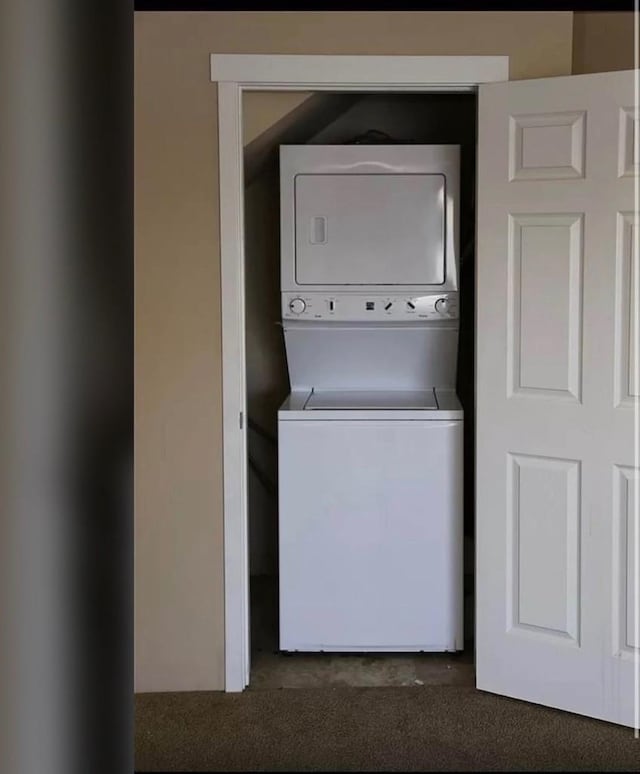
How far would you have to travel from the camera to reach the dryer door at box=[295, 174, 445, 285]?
10.1 feet

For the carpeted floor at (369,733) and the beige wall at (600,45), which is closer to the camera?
the carpeted floor at (369,733)

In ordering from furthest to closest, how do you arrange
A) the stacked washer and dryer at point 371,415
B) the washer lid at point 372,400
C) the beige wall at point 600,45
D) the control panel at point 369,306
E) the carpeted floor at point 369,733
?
the control panel at point 369,306 → the washer lid at point 372,400 → the stacked washer and dryer at point 371,415 → the beige wall at point 600,45 → the carpeted floor at point 369,733

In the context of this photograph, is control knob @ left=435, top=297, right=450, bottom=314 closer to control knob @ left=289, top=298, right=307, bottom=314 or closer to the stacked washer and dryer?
the stacked washer and dryer

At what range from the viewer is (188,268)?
103 inches

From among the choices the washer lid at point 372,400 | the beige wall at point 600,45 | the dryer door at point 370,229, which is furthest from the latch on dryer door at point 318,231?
the beige wall at point 600,45

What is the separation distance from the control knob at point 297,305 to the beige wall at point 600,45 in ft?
4.05

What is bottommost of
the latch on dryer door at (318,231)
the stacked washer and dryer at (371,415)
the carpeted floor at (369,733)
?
the carpeted floor at (369,733)

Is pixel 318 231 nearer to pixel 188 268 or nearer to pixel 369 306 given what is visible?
pixel 369 306

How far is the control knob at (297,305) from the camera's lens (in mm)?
3150

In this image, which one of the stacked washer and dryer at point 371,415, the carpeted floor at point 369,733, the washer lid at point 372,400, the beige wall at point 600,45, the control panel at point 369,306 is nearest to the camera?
the carpeted floor at point 369,733

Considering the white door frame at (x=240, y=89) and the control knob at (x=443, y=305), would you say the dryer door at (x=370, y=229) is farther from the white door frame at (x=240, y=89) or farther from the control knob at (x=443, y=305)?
the white door frame at (x=240, y=89)

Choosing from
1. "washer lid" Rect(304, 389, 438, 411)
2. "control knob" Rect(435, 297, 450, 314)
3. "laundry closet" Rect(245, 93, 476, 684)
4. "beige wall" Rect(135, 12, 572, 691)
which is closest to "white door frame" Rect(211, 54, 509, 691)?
"beige wall" Rect(135, 12, 572, 691)

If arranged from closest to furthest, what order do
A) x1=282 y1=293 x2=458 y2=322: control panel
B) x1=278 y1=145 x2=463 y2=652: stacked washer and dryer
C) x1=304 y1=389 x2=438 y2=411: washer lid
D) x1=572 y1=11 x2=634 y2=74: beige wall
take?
x1=572 y1=11 x2=634 y2=74: beige wall → x1=278 y1=145 x2=463 y2=652: stacked washer and dryer → x1=304 y1=389 x2=438 y2=411: washer lid → x1=282 y1=293 x2=458 y2=322: control panel

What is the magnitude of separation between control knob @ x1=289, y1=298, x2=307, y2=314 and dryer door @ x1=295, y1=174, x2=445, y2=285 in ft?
0.23
